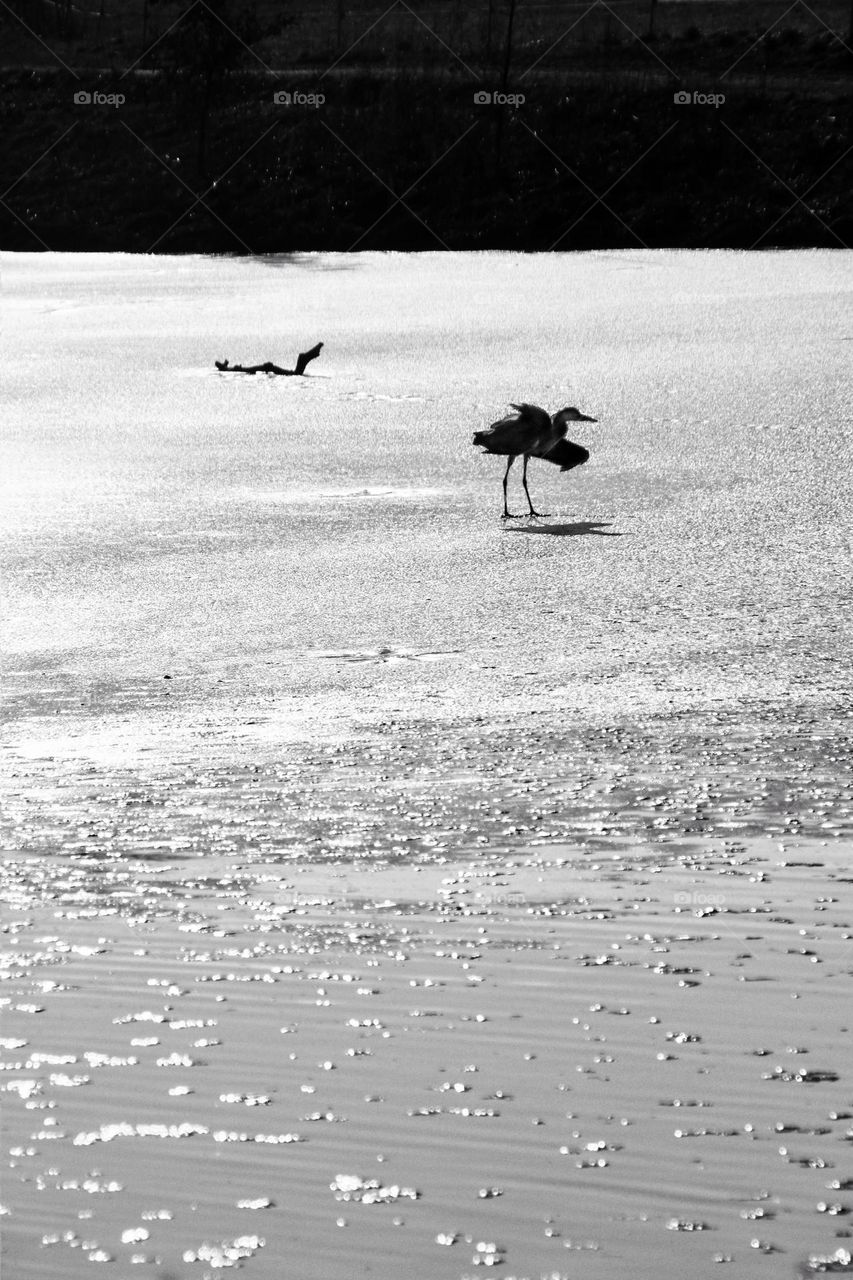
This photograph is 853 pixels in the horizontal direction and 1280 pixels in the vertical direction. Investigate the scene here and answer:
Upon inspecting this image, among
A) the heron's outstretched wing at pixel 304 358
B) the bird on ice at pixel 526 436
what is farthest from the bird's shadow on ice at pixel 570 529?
the heron's outstretched wing at pixel 304 358

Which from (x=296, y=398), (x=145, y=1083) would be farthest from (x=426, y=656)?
(x=296, y=398)

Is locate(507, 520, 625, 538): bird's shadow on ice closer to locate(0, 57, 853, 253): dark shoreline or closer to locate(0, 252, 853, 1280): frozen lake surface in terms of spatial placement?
locate(0, 252, 853, 1280): frozen lake surface

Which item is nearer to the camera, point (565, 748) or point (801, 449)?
point (565, 748)

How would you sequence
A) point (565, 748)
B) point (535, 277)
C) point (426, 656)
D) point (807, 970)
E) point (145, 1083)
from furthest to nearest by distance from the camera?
point (535, 277)
point (426, 656)
point (565, 748)
point (807, 970)
point (145, 1083)

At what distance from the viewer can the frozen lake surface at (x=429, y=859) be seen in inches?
46.0

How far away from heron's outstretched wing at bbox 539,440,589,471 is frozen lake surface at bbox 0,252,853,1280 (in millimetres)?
72

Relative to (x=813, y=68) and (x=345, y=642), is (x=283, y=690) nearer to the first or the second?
(x=345, y=642)

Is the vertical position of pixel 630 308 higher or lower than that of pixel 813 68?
lower

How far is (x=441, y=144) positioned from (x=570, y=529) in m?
11.7

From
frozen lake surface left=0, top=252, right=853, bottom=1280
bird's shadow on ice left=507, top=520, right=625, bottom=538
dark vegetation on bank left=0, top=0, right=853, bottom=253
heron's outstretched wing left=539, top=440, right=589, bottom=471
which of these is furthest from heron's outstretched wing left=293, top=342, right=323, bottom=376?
dark vegetation on bank left=0, top=0, right=853, bottom=253

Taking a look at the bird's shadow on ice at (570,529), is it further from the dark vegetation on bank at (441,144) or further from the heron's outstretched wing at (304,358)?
the dark vegetation on bank at (441,144)

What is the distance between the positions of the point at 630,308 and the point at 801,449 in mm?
3054

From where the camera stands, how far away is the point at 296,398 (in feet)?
18.5

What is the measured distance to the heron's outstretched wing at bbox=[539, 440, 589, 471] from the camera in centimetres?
411
